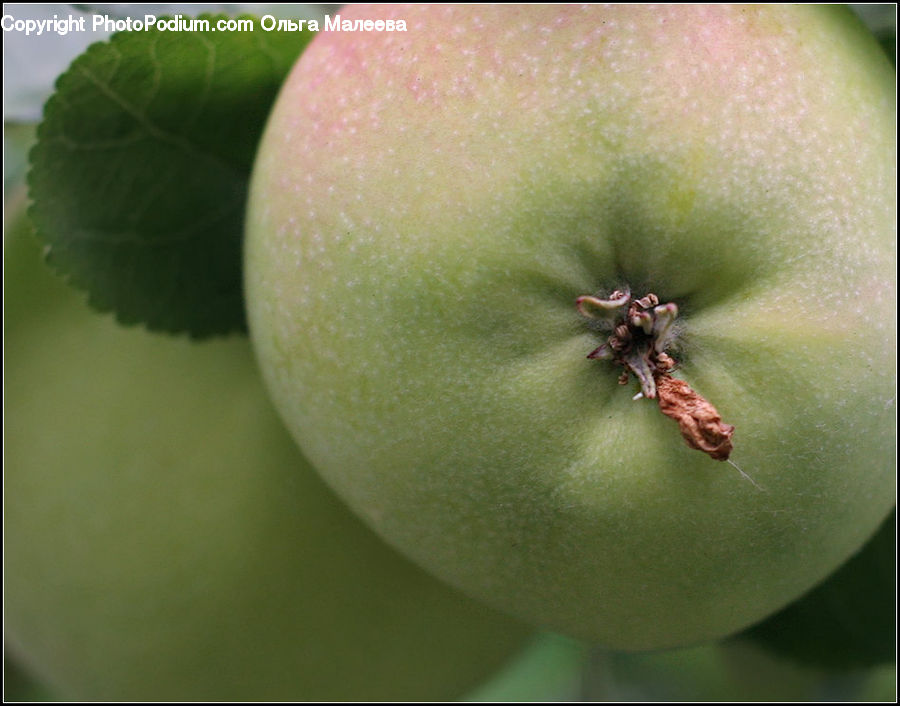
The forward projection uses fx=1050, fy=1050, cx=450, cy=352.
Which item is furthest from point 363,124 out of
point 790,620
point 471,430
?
point 790,620

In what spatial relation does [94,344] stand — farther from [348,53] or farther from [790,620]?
[790,620]

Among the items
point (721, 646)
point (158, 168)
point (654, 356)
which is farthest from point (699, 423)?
point (721, 646)

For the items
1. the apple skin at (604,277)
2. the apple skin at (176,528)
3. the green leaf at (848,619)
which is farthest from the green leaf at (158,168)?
the green leaf at (848,619)

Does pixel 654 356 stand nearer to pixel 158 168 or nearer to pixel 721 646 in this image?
pixel 158 168

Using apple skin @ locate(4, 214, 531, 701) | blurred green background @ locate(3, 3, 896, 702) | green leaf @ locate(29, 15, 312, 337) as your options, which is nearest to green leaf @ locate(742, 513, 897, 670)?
blurred green background @ locate(3, 3, 896, 702)

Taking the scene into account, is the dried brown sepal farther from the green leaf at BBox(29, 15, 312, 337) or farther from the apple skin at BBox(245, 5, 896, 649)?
the green leaf at BBox(29, 15, 312, 337)
